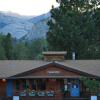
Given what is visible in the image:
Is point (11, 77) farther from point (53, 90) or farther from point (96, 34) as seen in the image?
point (96, 34)

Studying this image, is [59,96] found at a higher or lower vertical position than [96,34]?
lower

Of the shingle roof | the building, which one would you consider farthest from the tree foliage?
the building

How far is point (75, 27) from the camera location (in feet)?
197

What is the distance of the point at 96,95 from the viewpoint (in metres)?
35.9

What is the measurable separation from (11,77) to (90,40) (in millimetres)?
27019

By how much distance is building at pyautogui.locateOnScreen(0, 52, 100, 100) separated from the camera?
120 feet

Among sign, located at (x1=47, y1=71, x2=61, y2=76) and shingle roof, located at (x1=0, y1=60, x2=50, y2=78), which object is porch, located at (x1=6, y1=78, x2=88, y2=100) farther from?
shingle roof, located at (x1=0, y1=60, x2=50, y2=78)

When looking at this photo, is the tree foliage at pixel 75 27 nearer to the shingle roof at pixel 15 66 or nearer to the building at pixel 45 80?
A: the shingle roof at pixel 15 66

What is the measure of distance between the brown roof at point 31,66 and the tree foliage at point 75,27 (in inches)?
625

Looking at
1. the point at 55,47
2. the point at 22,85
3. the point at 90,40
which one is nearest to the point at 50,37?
the point at 55,47

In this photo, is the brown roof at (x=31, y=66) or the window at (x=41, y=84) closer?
the brown roof at (x=31, y=66)

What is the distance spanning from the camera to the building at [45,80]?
36594 millimetres

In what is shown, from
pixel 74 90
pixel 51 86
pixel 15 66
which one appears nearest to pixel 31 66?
pixel 15 66

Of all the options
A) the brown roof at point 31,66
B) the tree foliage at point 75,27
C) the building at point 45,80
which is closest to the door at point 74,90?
the building at point 45,80
